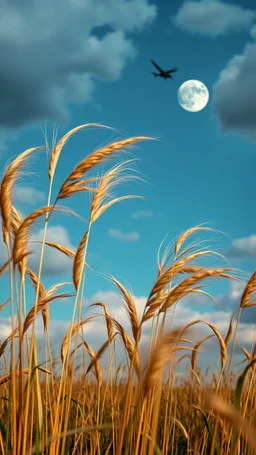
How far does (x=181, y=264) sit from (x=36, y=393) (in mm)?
987

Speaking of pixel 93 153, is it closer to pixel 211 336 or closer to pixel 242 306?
pixel 242 306

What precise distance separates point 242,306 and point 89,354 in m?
1.50

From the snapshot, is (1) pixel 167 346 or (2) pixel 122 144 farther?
(2) pixel 122 144

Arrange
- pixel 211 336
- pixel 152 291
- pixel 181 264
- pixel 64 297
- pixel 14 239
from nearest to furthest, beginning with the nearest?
pixel 152 291
pixel 14 239
pixel 181 264
pixel 64 297
pixel 211 336

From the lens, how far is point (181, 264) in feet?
9.44

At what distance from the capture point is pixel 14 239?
2607mm

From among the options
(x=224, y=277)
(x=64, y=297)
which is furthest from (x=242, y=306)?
(x=64, y=297)

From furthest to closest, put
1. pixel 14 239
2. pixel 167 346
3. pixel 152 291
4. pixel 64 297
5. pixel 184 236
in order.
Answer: pixel 184 236 < pixel 64 297 < pixel 14 239 < pixel 152 291 < pixel 167 346

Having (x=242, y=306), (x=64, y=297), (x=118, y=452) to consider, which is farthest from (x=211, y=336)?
(x=118, y=452)

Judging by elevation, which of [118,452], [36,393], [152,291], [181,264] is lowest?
[118,452]

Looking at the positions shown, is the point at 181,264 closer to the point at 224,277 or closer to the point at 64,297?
the point at 224,277

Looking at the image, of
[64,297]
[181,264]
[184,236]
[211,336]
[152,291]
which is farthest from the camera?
[211,336]

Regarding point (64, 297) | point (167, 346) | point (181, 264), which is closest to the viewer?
point (167, 346)

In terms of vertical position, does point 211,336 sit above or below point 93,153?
below
